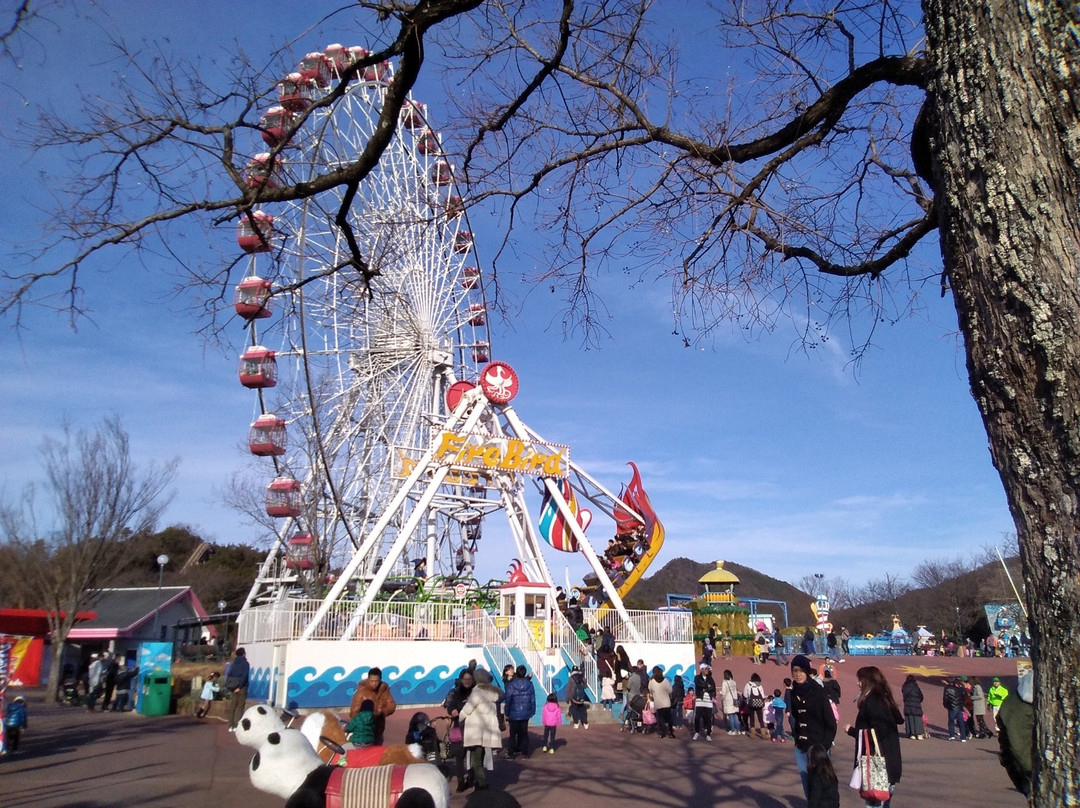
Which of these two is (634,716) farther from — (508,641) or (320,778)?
(320,778)

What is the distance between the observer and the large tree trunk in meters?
2.77

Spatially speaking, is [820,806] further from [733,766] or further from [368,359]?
[368,359]

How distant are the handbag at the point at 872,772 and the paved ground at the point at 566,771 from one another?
255 centimetres

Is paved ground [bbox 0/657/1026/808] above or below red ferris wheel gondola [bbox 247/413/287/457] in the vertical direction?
below

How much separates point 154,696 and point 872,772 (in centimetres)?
1801

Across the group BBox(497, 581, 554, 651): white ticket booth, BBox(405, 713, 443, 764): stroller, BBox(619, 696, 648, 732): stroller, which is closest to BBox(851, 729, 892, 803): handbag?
BBox(405, 713, 443, 764): stroller

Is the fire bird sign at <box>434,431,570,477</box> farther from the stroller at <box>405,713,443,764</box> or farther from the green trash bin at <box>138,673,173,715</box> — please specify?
the stroller at <box>405,713,443,764</box>

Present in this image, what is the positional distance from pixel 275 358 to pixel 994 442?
84.2ft

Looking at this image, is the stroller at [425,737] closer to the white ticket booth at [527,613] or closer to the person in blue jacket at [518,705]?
the person in blue jacket at [518,705]

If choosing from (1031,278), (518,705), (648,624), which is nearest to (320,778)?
(1031,278)

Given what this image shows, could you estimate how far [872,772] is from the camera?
6.49 metres

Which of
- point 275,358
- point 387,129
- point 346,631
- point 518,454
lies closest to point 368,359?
point 275,358

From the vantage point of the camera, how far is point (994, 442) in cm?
304

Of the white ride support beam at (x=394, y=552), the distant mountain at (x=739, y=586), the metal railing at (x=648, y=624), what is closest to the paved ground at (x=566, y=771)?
the white ride support beam at (x=394, y=552)
